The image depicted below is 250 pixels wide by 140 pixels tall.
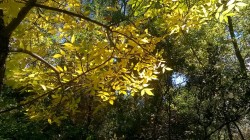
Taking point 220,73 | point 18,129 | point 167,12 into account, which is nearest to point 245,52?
point 220,73

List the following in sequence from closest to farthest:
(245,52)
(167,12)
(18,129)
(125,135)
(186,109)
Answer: (167,12) < (18,129) < (186,109) < (125,135) < (245,52)

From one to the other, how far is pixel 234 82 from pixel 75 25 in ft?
27.4

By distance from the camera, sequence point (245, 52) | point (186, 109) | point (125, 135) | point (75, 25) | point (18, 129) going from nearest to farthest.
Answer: point (75, 25)
point (18, 129)
point (186, 109)
point (125, 135)
point (245, 52)

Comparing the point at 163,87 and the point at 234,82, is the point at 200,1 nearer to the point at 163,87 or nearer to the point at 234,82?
the point at 234,82

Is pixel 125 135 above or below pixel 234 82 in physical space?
below

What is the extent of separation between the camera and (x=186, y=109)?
9.96 meters

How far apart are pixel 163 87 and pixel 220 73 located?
2293 mm

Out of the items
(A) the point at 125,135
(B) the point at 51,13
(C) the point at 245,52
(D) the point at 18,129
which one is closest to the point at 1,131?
(D) the point at 18,129

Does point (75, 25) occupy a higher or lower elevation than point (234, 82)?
lower

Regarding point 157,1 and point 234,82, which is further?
point 234,82

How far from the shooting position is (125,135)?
1077 centimetres

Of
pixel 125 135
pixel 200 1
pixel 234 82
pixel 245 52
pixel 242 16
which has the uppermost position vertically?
pixel 242 16

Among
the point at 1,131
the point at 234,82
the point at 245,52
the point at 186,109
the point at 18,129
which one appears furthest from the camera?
the point at 245,52

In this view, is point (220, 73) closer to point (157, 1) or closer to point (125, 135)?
point (125, 135)
